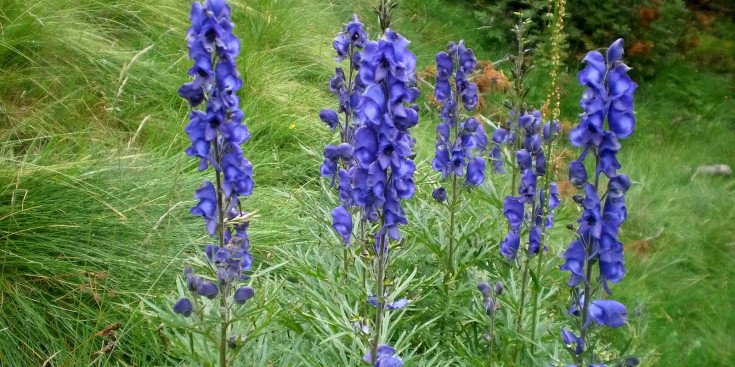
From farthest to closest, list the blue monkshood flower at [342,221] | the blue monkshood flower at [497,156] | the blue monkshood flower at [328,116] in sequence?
the blue monkshood flower at [497,156] < the blue monkshood flower at [328,116] < the blue monkshood flower at [342,221]

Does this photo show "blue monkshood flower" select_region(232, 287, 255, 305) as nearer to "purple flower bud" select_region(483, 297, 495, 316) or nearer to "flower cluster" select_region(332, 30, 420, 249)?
"flower cluster" select_region(332, 30, 420, 249)

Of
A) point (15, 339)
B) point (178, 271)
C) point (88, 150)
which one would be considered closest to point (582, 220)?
point (178, 271)

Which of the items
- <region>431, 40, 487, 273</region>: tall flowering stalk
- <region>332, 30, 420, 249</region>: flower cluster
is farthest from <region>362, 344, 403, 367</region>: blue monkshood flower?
<region>431, 40, 487, 273</region>: tall flowering stalk

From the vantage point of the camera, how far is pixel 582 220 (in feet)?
6.04

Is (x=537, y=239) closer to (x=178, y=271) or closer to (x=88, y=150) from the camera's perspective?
(x=178, y=271)

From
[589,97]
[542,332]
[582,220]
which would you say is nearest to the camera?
[589,97]

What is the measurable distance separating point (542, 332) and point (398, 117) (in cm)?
144

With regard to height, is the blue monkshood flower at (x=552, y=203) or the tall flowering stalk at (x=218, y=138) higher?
the tall flowering stalk at (x=218, y=138)

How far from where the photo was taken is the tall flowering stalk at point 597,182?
5.61ft

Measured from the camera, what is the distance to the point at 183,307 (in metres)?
2.00

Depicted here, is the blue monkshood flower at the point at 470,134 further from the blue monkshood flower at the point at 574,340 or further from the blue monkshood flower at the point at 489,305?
the blue monkshood flower at the point at 574,340

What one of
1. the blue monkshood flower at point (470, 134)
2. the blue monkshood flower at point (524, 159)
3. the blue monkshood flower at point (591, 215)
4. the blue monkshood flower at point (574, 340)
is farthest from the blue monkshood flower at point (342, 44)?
the blue monkshood flower at point (574, 340)

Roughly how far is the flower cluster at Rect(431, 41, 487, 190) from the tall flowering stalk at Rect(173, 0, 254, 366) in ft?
3.88

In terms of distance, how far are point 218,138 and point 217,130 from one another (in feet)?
0.24
